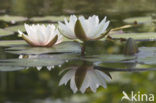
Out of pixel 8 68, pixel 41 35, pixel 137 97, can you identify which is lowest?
pixel 137 97

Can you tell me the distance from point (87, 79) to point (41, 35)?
48 centimetres

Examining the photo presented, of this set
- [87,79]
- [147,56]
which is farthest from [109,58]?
[87,79]

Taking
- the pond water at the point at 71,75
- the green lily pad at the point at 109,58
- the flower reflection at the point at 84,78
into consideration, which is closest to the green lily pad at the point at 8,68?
the pond water at the point at 71,75

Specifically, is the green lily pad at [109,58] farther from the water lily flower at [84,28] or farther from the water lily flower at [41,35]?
the water lily flower at [41,35]

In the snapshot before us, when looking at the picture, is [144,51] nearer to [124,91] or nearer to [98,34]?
[98,34]

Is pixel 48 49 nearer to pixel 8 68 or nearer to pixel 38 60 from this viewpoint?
pixel 38 60

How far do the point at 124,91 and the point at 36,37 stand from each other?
63 centimetres

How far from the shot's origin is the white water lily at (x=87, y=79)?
1.18 meters

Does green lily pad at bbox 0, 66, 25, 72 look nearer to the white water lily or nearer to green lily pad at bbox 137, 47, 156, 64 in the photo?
the white water lily

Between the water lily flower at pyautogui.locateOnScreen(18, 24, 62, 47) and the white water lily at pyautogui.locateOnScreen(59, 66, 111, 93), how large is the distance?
1.07ft

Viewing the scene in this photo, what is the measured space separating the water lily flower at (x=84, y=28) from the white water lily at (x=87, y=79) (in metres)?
0.21

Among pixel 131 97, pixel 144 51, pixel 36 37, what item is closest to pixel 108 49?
pixel 144 51

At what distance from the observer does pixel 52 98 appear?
44.3 inches

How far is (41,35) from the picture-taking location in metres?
1.65
